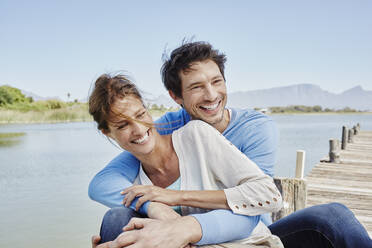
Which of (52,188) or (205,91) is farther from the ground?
(205,91)

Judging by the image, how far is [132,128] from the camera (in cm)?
184

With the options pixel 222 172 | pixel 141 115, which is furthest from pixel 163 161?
pixel 222 172

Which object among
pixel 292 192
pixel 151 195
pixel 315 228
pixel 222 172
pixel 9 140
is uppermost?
pixel 222 172

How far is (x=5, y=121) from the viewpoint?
102 ft

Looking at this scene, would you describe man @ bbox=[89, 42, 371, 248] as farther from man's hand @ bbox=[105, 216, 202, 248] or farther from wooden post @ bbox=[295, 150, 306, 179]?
wooden post @ bbox=[295, 150, 306, 179]

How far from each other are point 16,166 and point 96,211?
728 cm

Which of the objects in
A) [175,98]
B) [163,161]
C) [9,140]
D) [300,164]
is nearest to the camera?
[163,161]

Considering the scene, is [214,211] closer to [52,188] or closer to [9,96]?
[52,188]

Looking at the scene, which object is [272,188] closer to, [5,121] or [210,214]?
[210,214]

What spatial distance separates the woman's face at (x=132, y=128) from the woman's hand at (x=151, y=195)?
0.22 metres

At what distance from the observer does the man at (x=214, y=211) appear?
1482mm

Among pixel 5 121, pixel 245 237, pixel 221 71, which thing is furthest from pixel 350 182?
pixel 5 121

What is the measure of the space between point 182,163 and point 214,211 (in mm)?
330

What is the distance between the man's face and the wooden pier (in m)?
2.75
